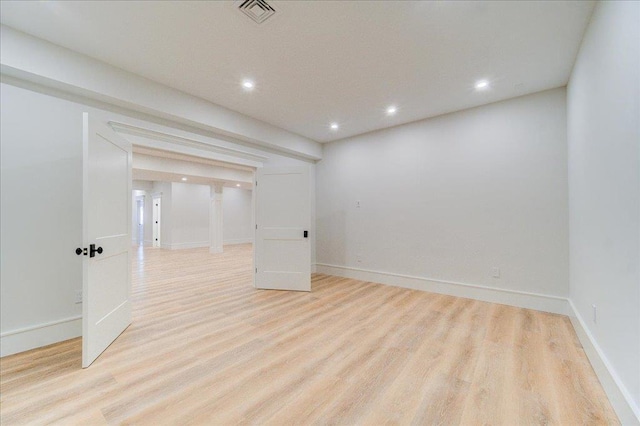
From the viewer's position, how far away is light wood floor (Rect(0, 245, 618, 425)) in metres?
1.59

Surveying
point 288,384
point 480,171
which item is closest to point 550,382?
point 288,384

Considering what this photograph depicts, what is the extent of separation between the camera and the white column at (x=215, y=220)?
8758mm

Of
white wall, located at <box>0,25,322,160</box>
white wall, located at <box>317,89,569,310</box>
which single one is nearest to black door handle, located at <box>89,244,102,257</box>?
white wall, located at <box>0,25,322,160</box>

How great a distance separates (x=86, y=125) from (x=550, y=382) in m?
4.16

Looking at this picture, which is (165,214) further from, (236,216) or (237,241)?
(237,241)

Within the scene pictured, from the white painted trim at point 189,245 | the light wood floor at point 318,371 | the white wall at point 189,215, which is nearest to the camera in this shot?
the light wood floor at point 318,371

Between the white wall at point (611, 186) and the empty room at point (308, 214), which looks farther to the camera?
the empty room at point (308, 214)

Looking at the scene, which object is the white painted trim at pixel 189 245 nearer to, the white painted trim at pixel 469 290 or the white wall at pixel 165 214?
the white wall at pixel 165 214

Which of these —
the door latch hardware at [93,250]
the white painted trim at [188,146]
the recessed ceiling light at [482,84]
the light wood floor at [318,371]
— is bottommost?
the light wood floor at [318,371]

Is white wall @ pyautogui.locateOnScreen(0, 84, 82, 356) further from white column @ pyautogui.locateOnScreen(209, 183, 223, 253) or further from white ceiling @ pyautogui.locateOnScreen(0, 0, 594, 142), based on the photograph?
white column @ pyautogui.locateOnScreen(209, 183, 223, 253)

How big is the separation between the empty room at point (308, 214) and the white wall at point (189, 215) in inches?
234

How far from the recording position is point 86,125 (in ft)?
6.98

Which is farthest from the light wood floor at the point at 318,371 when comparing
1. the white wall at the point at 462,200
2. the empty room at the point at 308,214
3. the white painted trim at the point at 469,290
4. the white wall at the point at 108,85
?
the white wall at the point at 108,85

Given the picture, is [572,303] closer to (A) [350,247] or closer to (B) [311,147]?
(A) [350,247]
